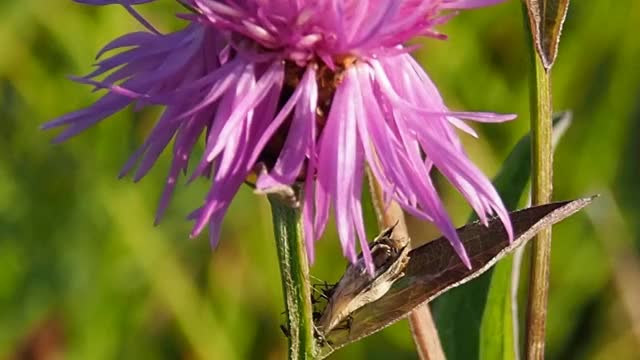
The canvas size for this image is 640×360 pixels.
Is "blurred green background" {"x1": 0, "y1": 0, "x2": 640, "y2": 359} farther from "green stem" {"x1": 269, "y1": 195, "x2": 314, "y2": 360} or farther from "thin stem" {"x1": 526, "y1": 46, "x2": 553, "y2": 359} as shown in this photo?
"green stem" {"x1": 269, "y1": 195, "x2": 314, "y2": 360}

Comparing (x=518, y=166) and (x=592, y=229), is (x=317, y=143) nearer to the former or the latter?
(x=518, y=166)

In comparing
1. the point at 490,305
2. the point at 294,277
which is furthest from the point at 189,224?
the point at 294,277

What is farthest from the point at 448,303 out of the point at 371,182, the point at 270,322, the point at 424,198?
the point at 270,322

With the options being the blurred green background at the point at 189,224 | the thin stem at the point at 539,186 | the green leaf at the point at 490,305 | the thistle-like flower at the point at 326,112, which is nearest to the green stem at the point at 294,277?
the thistle-like flower at the point at 326,112

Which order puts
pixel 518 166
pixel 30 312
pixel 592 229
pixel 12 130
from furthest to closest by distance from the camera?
pixel 12 130
pixel 592 229
pixel 30 312
pixel 518 166

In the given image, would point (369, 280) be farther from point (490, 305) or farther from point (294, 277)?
point (490, 305)
